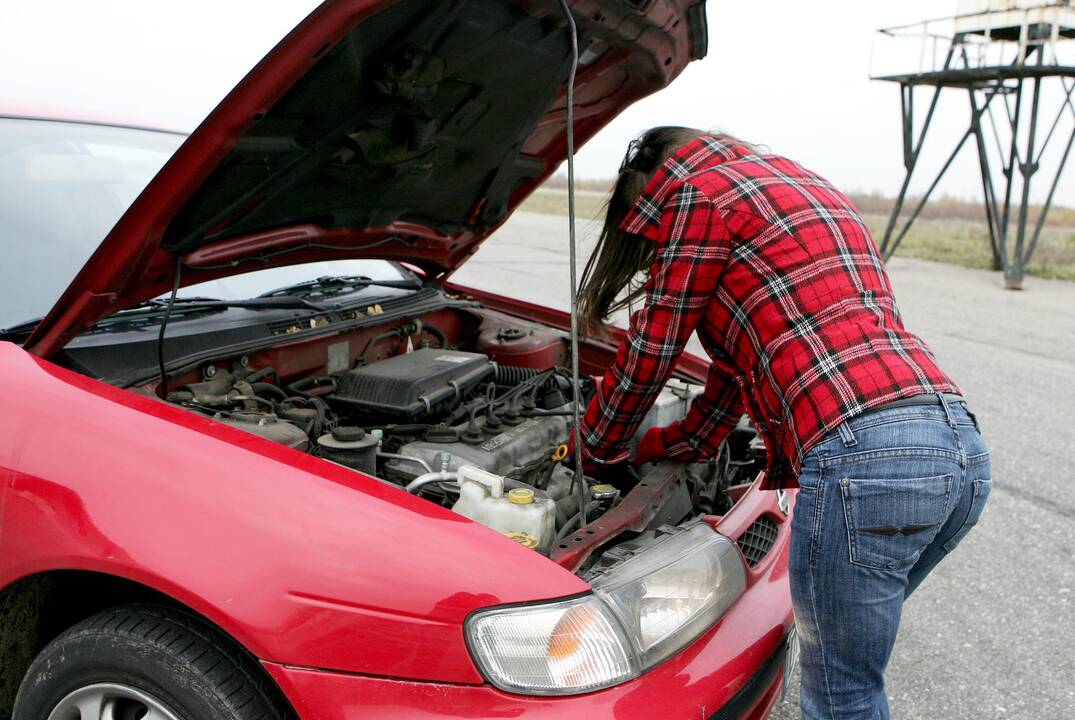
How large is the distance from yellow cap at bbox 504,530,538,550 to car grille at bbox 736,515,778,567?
51 centimetres

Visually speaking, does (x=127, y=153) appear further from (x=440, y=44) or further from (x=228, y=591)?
(x=228, y=591)

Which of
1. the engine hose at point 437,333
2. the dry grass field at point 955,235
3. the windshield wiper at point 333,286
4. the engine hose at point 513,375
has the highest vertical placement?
the windshield wiper at point 333,286

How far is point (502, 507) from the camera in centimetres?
196

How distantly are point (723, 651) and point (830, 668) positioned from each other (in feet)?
0.73

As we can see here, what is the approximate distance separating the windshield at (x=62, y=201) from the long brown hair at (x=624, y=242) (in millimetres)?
1165

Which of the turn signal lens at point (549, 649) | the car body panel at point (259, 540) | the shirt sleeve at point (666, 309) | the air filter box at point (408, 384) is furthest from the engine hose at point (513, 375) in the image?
the turn signal lens at point (549, 649)

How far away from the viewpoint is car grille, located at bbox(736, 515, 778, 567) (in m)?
→ 2.06

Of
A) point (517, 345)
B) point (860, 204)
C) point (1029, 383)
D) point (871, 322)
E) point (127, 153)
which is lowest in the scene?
point (860, 204)

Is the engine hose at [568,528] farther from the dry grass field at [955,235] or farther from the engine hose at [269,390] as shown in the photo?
the engine hose at [269,390]

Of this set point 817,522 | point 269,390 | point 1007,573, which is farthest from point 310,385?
point 1007,573

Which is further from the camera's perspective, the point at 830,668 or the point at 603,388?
the point at 603,388

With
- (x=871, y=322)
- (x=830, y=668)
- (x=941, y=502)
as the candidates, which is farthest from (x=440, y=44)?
(x=830, y=668)

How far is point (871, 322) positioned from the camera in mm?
1704

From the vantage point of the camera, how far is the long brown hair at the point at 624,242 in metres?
2.08
